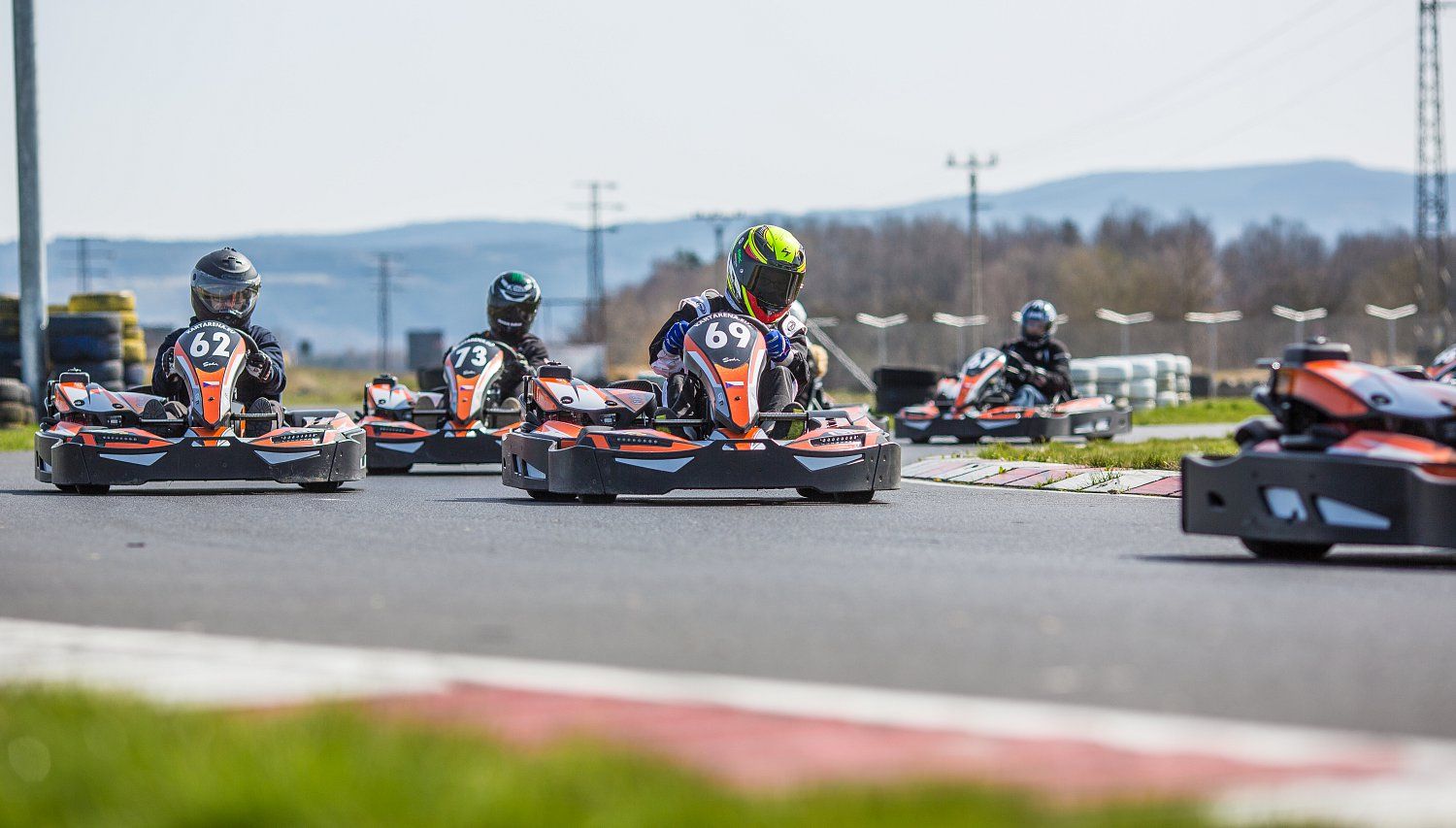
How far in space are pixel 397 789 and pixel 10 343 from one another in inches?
1238

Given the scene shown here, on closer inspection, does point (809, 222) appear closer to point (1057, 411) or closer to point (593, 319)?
point (593, 319)

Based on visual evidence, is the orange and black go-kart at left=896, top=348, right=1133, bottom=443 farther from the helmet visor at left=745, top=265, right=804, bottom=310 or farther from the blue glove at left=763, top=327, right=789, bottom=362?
the blue glove at left=763, top=327, right=789, bottom=362

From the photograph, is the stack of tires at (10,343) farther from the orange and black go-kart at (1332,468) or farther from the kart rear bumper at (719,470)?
the orange and black go-kart at (1332,468)

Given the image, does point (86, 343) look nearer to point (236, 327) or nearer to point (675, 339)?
point (236, 327)

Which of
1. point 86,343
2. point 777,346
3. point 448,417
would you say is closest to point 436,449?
point 448,417

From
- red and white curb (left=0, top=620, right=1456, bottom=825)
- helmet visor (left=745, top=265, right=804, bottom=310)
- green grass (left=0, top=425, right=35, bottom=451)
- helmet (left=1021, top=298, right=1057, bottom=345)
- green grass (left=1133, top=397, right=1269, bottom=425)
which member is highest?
helmet visor (left=745, top=265, right=804, bottom=310)

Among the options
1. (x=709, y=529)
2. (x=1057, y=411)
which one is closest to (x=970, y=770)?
(x=709, y=529)

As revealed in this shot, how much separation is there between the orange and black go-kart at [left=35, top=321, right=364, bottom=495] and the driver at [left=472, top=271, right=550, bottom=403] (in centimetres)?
479

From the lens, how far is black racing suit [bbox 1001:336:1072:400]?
26469mm

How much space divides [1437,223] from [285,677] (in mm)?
53544

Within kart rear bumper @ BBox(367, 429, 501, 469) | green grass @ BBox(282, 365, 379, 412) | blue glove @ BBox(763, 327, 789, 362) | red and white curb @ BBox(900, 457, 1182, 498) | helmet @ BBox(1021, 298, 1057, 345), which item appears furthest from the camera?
green grass @ BBox(282, 365, 379, 412)

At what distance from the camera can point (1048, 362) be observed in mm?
26828

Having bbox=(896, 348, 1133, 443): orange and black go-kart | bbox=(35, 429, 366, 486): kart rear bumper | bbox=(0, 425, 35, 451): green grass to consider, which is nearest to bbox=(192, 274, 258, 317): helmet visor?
bbox=(35, 429, 366, 486): kart rear bumper

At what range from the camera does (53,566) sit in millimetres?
9875
